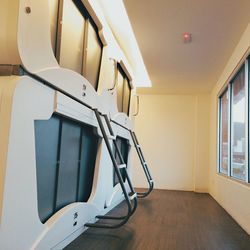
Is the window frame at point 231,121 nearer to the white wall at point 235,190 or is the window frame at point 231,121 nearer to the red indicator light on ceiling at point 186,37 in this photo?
the white wall at point 235,190


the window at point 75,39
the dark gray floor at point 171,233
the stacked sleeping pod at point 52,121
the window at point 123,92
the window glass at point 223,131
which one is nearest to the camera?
the stacked sleeping pod at point 52,121

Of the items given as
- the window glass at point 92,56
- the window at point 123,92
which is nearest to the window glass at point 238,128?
the window at point 123,92

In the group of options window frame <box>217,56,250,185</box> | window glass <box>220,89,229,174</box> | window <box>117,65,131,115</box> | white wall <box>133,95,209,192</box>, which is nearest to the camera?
window frame <box>217,56,250,185</box>

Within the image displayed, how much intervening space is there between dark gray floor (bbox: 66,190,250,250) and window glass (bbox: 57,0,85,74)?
4.89ft

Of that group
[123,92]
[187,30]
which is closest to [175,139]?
[123,92]

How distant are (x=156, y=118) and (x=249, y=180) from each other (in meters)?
3.99

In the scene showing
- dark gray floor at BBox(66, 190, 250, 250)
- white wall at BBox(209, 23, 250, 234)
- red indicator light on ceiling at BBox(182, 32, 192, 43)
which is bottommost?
dark gray floor at BBox(66, 190, 250, 250)

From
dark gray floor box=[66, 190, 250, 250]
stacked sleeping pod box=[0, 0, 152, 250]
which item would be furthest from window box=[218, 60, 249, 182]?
stacked sleeping pod box=[0, 0, 152, 250]

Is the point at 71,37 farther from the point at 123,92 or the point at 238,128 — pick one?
the point at 238,128

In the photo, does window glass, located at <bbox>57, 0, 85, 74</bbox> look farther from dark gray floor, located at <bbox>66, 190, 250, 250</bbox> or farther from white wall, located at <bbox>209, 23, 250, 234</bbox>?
white wall, located at <bbox>209, 23, 250, 234</bbox>

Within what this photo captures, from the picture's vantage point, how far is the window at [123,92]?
14.3 ft

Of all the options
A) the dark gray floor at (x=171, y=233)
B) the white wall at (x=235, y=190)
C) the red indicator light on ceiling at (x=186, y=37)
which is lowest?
the dark gray floor at (x=171, y=233)

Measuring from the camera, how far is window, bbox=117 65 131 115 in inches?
172

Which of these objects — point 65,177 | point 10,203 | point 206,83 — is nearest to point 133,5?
point 65,177
